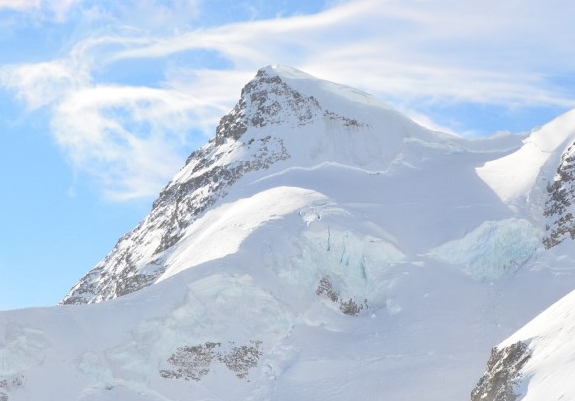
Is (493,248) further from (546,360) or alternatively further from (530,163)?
(546,360)

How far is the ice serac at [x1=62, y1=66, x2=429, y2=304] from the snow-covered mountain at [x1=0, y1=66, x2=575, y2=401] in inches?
7.8

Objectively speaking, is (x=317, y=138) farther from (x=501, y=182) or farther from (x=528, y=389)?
(x=528, y=389)

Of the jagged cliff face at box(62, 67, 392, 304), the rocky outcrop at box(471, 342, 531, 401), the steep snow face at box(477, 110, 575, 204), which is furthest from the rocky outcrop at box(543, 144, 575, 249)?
the rocky outcrop at box(471, 342, 531, 401)

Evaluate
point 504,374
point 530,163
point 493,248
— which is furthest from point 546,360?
point 530,163

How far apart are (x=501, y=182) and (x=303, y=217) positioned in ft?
49.0

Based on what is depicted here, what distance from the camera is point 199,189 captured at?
77.1 meters

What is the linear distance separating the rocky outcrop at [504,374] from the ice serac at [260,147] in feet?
110

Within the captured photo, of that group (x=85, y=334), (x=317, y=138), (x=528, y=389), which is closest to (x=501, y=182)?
(x=317, y=138)

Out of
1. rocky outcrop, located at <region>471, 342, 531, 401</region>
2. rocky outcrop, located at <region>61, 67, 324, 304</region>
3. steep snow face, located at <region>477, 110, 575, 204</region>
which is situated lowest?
rocky outcrop, located at <region>471, 342, 531, 401</region>

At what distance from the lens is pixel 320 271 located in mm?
61125

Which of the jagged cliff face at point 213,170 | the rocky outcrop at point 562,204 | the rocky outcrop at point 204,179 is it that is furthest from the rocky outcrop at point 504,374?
the jagged cliff face at point 213,170

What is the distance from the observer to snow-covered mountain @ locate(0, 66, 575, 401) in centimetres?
5247

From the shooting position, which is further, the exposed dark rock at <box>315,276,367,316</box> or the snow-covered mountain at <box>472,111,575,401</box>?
the exposed dark rock at <box>315,276,367,316</box>

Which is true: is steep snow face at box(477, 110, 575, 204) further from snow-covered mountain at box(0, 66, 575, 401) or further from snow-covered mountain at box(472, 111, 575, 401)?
snow-covered mountain at box(472, 111, 575, 401)
